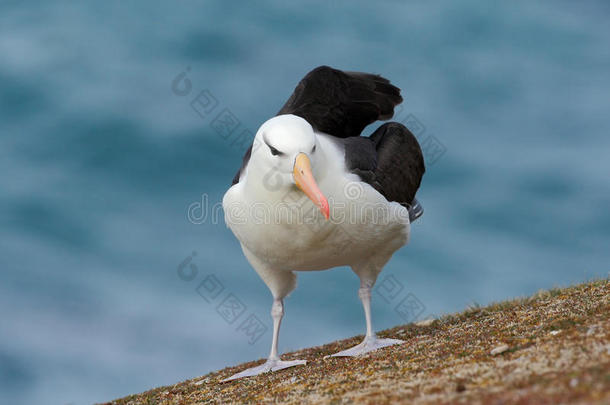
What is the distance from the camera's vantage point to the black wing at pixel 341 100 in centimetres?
1225

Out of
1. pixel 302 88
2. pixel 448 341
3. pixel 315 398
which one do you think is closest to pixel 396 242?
pixel 448 341

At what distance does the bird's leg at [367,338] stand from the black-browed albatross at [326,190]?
0.02m

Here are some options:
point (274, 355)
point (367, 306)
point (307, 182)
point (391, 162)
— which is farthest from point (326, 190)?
point (274, 355)

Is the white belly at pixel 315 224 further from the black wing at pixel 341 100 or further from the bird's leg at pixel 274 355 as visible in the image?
the black wing at pixel 341 100

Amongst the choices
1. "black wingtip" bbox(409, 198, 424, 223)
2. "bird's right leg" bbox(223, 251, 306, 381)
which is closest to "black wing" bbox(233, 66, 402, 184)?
"bird's right leg" bbox(223, 251, 306, 381)

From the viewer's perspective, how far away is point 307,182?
356 inches

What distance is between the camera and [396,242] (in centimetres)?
1150

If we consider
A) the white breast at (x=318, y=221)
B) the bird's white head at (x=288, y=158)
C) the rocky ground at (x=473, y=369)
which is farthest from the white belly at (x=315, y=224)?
the rocky ground at (x=473, y=369)

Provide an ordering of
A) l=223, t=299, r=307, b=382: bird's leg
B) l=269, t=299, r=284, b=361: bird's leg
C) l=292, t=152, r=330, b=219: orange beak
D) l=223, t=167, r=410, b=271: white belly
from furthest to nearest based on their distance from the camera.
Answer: l=269, t=299, r=284, b=361: bird's leg < l=223, t=299, r=307, b=382: bird's leg < l=223, t=167, r=410, b=271: white belly < l=292, t=152, r=330, b=219: orange beak

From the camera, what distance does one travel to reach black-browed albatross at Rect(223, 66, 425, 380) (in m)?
9.50

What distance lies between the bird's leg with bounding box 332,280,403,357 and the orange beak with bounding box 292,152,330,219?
3239 millimetres

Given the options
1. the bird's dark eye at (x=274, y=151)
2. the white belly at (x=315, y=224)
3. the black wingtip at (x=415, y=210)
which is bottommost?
the white belly at (x=315, y=224)

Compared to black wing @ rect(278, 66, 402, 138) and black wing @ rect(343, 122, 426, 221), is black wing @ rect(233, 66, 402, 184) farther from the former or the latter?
black wing @ rect(343, 122, 426, 221)

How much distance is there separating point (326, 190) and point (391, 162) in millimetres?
2132
